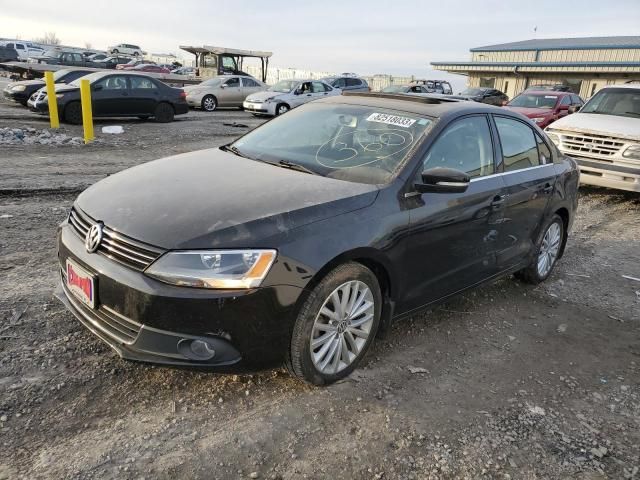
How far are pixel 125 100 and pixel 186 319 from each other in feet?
45.0

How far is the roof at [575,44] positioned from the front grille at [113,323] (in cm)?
3706

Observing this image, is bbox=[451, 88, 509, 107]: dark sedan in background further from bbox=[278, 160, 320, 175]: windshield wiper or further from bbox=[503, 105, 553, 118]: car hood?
bbox=[278, 160, 320, 175]: windshield wiper

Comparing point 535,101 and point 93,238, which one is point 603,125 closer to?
point 535,101

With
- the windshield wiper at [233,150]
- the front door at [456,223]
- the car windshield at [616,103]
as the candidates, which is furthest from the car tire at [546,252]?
the car windshield at [616,103]

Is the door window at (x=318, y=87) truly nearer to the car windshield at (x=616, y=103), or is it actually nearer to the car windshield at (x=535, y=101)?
the car windshield at (x=535, y=101)

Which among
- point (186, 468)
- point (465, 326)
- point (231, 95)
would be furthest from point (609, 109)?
point (231, 95)

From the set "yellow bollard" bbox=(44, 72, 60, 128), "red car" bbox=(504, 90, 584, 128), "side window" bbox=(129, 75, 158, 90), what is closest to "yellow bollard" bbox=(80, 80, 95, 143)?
"yellow bollard" bbox=(44, 72, 60, 128)

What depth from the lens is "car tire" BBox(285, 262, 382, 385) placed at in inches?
110

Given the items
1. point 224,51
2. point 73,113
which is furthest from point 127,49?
point 73,113

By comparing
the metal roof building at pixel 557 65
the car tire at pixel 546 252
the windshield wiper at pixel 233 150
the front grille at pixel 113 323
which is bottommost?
the car tire at pixel 546 252

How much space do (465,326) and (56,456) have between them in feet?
9.59

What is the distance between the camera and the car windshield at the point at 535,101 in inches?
582

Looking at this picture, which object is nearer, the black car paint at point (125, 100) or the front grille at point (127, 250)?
the front grille at point (127, 250)

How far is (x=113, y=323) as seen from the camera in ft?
8.80
